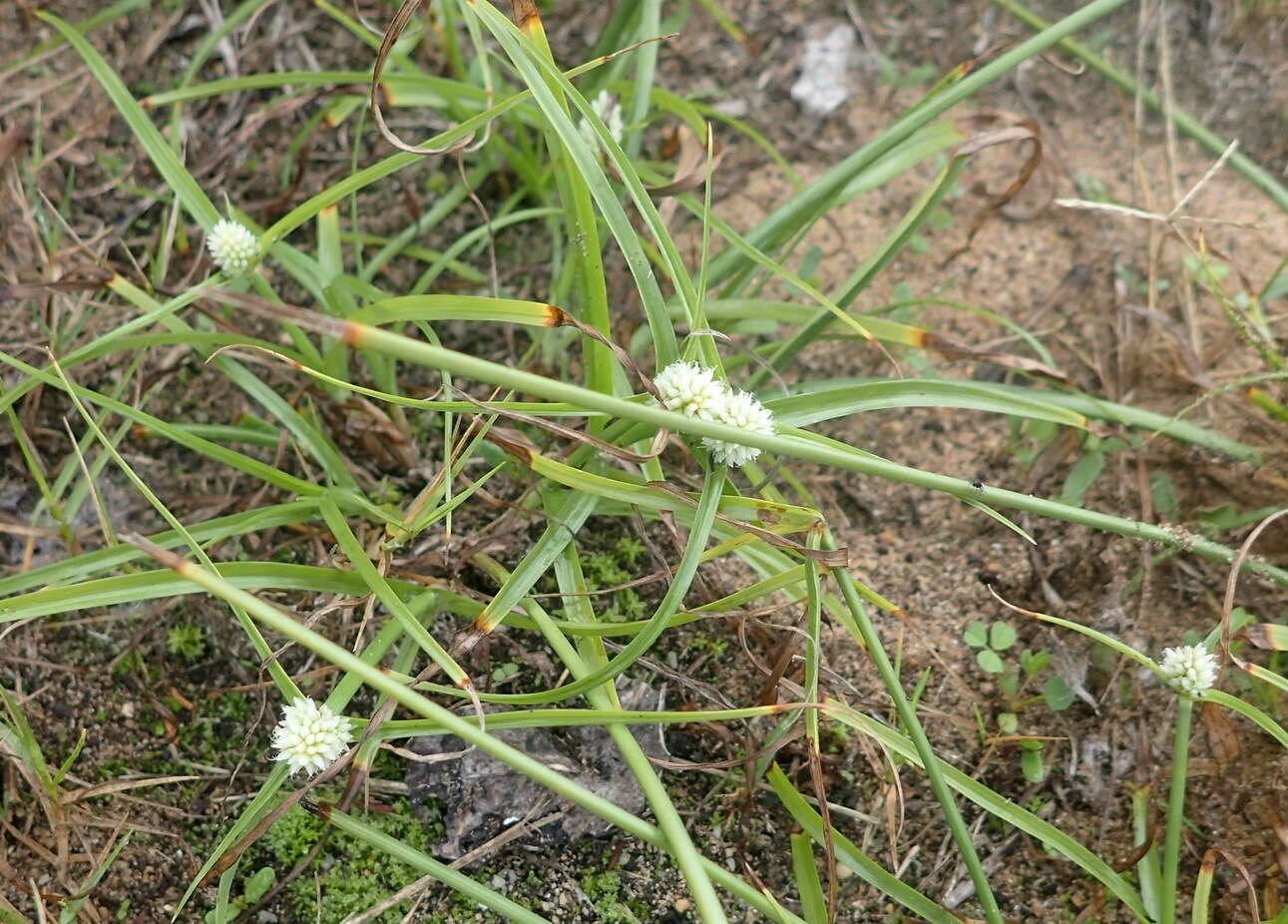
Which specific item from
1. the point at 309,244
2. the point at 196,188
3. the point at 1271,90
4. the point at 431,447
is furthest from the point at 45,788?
the point at 1271,90

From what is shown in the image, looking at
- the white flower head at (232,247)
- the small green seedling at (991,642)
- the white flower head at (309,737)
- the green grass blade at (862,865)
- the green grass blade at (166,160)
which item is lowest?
the green grass blade at (862,865)

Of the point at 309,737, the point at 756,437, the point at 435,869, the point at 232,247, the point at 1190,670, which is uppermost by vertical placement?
the point at 756,437

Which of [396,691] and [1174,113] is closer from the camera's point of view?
[396,691]

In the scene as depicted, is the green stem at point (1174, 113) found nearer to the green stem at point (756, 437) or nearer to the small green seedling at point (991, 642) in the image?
the green stem at point (756, 437)

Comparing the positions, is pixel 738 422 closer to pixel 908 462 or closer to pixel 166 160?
pixel 908 462

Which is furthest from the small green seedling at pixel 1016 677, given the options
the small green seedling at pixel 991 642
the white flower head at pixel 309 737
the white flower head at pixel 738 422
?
the white flower head at pixel 309 737

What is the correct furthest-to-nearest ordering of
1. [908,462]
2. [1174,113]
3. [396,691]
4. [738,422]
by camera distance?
1. [1174,113]
2. [908,462]
3. [738,422]
4. [396,691]

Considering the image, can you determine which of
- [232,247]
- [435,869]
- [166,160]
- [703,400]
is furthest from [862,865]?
[166,160]
